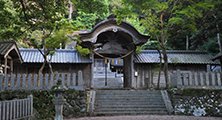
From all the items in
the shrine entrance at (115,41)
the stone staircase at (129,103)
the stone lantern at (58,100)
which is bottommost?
the stone staircase at (129,103)

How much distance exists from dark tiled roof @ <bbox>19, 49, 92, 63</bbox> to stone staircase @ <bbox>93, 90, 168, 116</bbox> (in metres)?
4.75

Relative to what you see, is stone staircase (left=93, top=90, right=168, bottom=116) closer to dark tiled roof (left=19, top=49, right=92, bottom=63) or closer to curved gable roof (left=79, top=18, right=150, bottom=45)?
curved gable roof (left=79, top=18, right=150, bottom=45)

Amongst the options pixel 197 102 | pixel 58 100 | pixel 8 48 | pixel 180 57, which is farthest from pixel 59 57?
pixel 197 102

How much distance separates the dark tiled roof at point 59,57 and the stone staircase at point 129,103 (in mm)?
4753

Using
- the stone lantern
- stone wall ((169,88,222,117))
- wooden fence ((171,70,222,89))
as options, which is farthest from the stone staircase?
the stone lantern

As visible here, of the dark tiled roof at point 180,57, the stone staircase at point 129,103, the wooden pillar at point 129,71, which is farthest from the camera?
the dark tiled roof at point 180,57

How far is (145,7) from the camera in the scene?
12.0 meters

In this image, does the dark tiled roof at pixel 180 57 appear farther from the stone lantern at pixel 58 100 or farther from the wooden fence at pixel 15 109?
the stone lantern at pixel 58 100

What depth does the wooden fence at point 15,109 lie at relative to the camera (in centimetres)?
673

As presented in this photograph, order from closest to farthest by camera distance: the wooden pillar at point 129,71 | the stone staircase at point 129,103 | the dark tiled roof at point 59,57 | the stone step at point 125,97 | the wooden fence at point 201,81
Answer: the stone staircase at point 129,103
the wooden fence at point 201,81
the stone step at point 125,97
the wooden pillar at point 129,71
the dark tiled roof at point 59,57

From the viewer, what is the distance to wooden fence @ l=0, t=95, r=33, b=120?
6.73m

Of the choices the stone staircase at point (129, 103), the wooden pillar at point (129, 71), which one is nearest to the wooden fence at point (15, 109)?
the stone staircase at point (129, 103)

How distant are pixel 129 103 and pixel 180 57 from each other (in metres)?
8.51

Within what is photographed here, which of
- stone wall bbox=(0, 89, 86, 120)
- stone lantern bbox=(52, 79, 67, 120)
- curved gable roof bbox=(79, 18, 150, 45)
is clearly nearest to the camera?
stone lantern bbox=(52, 79, 67, 120)
